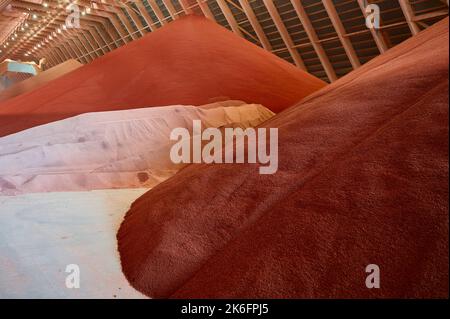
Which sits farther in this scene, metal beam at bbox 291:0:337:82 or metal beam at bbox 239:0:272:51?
metal beam at bbox 239:0:272:51

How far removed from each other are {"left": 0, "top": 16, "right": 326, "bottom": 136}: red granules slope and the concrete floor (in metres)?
3.00

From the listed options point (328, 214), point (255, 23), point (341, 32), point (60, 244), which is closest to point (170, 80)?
point (60, 244)

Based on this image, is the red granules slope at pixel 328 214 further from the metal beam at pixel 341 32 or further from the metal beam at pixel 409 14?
the metal beam at pixel 341 32

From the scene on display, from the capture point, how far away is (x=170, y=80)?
22.1ft

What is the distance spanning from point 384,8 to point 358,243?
9.36 m

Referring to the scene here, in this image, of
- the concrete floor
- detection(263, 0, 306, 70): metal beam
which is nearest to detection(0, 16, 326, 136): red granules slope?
the concrete floor

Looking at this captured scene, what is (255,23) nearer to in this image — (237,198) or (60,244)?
(237,198)

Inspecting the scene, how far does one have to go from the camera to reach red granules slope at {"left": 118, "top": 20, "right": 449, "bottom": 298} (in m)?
1.55

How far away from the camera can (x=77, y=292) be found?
1.94 metres

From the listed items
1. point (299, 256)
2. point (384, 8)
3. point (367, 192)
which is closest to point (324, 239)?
point (299, 256)

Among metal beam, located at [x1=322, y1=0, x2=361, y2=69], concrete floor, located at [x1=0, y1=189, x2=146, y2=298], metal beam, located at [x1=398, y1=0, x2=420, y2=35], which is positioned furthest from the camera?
metal beam, located at [x1=322, y1=0, x2=361, y2=69]

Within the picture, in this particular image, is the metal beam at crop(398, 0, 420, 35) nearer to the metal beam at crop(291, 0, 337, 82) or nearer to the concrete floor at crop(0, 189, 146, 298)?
the metal beam at crop(291, 0, 337, 82)

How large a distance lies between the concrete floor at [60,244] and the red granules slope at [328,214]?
0.45 ft

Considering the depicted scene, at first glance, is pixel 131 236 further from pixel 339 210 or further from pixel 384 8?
pixel 384 8
